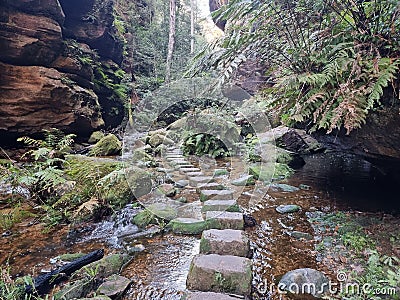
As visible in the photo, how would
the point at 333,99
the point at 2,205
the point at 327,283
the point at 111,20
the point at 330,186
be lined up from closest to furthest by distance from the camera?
the point at 327,283 < the point at 333,99 < the point at 2,205 < the point at 330,186 < the point at 111,20

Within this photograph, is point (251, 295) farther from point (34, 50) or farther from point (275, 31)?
point (34, 50)

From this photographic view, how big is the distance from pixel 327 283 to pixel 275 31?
2.79 metres

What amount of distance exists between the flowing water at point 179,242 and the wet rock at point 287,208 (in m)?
0.10

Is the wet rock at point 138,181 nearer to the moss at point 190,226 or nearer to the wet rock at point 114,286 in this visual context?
the moss at point 190,226

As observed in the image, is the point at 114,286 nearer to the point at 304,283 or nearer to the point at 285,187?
the point at 304,283

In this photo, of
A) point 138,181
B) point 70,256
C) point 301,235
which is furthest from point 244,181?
point 70,256

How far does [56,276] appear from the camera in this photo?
6.93ft

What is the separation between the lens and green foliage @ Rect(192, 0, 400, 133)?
83.8 inches

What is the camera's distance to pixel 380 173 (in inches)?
170

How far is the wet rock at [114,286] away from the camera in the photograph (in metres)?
1.91

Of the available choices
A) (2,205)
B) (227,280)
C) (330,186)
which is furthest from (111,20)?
(227,280)

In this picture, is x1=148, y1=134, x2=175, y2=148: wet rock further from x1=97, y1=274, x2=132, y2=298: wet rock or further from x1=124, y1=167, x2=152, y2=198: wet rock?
x1=97, y1=274, x2=132, y2=298: wet rock

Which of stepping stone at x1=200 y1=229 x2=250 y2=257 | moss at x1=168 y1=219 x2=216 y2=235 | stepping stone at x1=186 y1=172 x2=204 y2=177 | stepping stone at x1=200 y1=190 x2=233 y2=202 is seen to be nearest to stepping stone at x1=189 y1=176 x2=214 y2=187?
stepping stone at x1=186 y1=172 x2=204 y2=177

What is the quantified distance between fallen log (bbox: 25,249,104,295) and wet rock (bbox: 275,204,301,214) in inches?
95.7
